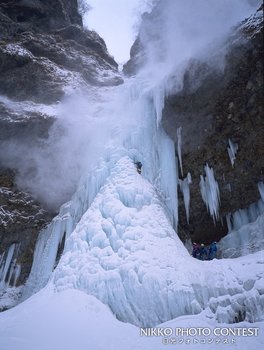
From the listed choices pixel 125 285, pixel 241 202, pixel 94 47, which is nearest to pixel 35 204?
pixel 125 285

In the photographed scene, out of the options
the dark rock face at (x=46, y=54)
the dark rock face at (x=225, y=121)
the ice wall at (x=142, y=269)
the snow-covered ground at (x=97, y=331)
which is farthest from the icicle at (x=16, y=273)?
the dark rock face at (x=46, y=54)

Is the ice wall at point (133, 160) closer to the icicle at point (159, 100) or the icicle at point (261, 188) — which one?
the icicle at point (159, 100)

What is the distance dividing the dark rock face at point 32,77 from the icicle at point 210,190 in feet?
20.7

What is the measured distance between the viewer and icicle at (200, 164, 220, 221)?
38.9 ft

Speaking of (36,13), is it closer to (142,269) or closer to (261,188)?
(261,188)

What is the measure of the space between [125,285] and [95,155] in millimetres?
6494

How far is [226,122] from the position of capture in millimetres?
11062

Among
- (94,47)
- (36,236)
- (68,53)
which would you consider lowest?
(36,236)

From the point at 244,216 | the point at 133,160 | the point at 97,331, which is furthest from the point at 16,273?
the point at 244,216

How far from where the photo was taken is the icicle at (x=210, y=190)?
11.9 meters

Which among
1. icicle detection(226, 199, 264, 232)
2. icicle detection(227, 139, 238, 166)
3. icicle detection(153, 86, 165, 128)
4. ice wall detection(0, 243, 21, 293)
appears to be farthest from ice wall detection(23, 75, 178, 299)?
icicle detection(226, 199, 264, 232)

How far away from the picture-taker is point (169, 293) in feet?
21.6

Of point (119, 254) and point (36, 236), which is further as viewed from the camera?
point (36, 236)

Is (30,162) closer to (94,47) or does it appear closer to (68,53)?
(68,53)
